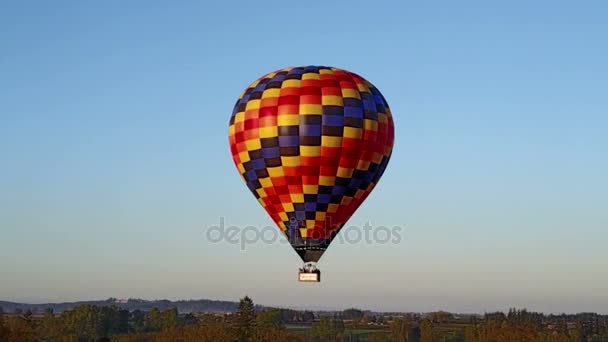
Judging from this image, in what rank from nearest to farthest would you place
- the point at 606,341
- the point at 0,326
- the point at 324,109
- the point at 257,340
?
1. the point at 324,109
2. the point at 0,326
3. the point at 257,340
4. the point at 606,341

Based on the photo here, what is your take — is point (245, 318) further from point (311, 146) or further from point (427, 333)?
point (311, 146)

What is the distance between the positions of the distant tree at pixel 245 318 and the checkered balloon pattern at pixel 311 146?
82.1 metres

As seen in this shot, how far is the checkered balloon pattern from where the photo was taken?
47062 mm

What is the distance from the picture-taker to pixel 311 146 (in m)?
47.0

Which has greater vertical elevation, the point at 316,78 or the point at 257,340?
the point at 316,78

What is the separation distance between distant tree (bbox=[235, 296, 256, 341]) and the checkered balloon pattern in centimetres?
8210

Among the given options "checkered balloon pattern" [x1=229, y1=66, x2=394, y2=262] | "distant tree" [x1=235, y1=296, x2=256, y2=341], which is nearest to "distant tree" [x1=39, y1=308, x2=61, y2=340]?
"distant tree" [x1=235, y1=296, x2=256, y2=341]

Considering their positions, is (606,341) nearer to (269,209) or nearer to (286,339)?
(286,339)

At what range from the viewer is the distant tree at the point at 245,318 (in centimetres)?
12838

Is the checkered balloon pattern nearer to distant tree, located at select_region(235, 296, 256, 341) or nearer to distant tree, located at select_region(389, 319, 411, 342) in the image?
distant tree, located at select_region(235, 296, 256, 341)

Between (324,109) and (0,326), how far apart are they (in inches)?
2172

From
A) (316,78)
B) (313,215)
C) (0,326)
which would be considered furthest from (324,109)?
(0,326)

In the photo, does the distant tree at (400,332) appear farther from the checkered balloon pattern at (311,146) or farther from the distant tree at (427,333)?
the checkered balloon pattern at (311,146)

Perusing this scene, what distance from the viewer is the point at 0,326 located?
8800 cm
